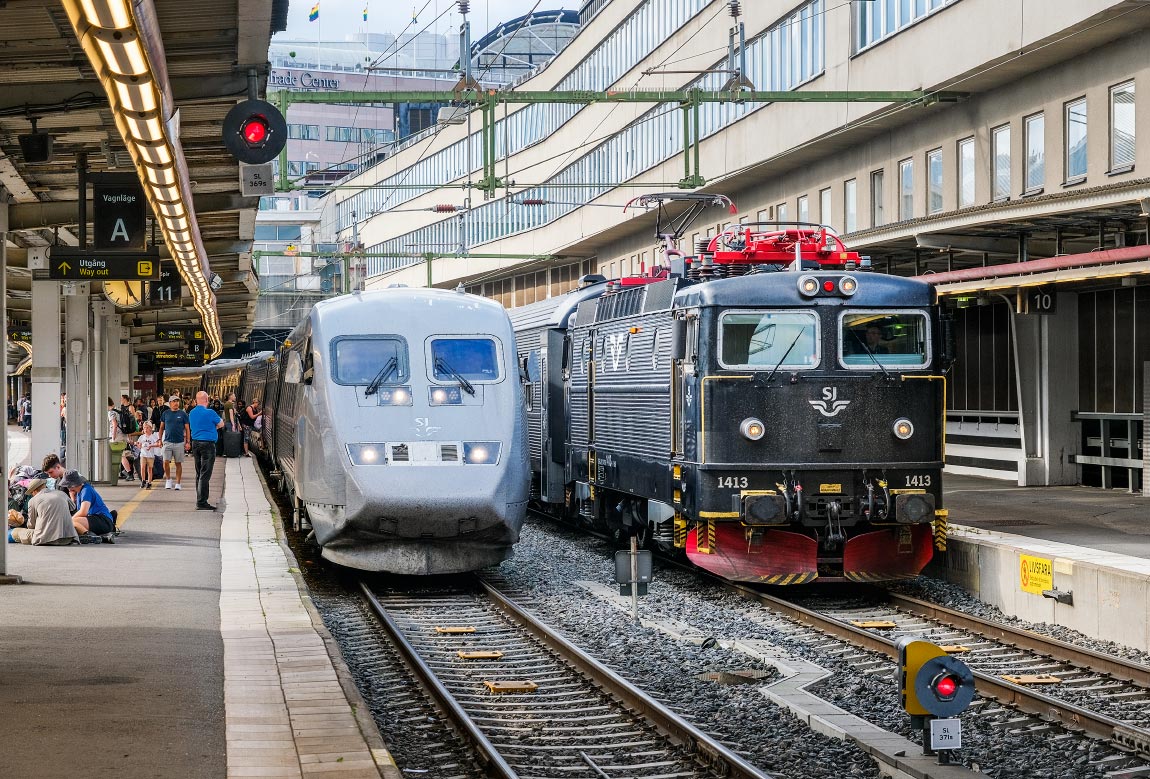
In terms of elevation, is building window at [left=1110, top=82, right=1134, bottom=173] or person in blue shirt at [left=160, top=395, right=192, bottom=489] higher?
building window at [left=1110, top=82, right=1134, bottom=173]

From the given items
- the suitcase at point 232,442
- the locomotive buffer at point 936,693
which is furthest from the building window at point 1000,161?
the suitcase at point 232,442

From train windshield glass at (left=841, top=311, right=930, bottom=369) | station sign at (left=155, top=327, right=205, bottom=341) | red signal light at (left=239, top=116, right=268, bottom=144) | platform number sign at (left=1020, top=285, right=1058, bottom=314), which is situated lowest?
train windshield glass at (left=841, top=311, right=930, bottom=369)

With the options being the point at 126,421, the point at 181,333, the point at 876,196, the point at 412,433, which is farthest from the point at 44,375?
the point at 181,333

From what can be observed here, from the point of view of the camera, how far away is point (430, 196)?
225 ft

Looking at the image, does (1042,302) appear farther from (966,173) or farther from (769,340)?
(769,340)

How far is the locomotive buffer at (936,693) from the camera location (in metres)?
8.24

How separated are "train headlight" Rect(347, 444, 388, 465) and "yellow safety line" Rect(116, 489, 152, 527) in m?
6.19

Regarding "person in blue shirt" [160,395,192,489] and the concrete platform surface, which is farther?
"person in blue shirt" [160,395,192,489]

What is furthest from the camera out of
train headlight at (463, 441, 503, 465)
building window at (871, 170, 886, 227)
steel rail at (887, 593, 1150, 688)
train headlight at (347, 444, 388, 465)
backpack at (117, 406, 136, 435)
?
backpack at (117, 406, 136, 435)

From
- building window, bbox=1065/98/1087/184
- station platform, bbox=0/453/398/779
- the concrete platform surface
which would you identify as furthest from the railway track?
building window, bbox=1065/98/1087/184

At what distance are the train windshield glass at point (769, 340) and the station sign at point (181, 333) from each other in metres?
35.3

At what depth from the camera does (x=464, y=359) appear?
54.1ft

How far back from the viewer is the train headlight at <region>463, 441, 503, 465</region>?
15.6 m

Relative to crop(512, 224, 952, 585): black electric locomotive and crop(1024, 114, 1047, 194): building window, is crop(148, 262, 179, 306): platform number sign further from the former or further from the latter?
crop(1024, 114, 1047, 194): building window
